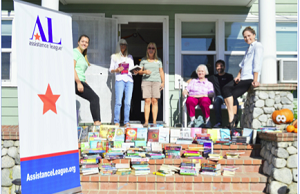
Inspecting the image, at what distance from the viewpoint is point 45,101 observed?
2.72 m

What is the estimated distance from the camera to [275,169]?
13.4 ft

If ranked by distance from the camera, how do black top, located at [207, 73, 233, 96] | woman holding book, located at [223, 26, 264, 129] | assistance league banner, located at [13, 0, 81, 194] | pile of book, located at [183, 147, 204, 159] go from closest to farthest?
assistance league banner, located at [13, 0, 81, 194]
pile of book, located at [183, 147, 204, 159]
woman holding book, located at [223, 26, 264, 129]
black top, located at [207, 73, 233, 96]

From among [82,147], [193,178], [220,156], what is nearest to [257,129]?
[220,156]

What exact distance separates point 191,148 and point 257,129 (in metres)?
1.18

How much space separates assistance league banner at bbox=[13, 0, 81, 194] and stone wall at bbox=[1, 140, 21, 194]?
6.74 feet

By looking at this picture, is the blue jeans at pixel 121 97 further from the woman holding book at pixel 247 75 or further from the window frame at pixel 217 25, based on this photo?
the woman holding book at pixel 247 75

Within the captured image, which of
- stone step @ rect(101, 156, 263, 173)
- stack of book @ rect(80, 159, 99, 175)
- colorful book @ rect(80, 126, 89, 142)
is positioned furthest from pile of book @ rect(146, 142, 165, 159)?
colorful book @ rect(80, 126, 89, 142)

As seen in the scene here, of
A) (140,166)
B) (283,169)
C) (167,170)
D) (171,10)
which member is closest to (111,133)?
(140,166)

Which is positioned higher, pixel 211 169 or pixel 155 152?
pixel 155 152

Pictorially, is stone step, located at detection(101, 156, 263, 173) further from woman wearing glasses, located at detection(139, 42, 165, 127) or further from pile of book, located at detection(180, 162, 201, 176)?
woman wearing glasses, located at detection(139, 42, 165, 127)

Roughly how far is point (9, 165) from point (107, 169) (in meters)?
1.50

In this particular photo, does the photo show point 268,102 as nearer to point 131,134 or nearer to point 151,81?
point 151,81

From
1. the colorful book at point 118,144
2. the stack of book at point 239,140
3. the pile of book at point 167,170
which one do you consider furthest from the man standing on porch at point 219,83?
the colorful book at point 118,144

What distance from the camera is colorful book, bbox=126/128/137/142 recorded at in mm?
4965
